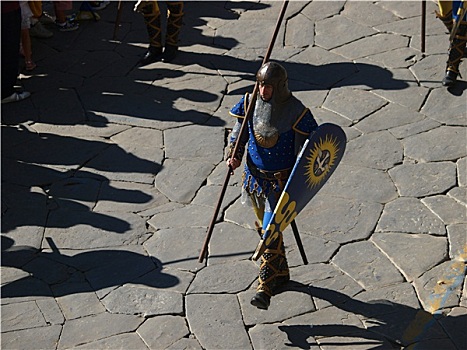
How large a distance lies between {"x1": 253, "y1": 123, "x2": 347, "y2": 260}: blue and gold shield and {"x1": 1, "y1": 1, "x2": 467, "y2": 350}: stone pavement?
837 millimetres

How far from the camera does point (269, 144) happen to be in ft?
20.9

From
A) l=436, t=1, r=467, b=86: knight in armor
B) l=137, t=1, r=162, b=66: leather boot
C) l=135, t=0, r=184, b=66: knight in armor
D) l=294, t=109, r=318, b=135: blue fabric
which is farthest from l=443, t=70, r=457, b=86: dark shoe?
l=294, t=109, r=318, b=135: blue fabric

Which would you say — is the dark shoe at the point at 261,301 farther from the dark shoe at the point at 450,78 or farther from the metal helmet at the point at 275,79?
the dark shoe at the point at 450,78

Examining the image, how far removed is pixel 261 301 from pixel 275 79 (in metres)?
1.56

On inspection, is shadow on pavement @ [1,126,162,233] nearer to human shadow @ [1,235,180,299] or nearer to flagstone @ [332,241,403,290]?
human shadow @ [1,235,180,299]

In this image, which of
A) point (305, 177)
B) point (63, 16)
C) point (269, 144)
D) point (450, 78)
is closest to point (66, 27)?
point (63, 16)

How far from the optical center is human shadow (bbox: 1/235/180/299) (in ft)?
23.4

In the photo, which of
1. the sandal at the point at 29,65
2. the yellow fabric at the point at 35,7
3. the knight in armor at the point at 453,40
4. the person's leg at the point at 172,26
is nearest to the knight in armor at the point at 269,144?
the knight in armor at the point at 453,40

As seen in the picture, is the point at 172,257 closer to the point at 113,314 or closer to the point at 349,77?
the point at 113,314

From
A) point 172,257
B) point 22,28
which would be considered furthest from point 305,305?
point 22,28

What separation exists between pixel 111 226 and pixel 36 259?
2.32ft

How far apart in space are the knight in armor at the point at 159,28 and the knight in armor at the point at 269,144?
4148mm

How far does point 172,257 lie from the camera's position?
742 cm

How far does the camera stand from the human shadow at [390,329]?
636cm
